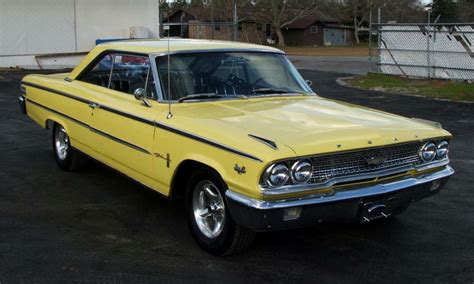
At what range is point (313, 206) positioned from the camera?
3.62 m

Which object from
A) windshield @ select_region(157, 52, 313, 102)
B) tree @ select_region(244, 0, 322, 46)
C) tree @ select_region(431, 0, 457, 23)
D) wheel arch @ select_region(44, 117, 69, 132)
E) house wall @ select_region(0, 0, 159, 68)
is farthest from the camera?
tree @ select_region(244, 0, 322, 46)

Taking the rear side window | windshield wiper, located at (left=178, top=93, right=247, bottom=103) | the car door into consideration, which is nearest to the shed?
the rear side window

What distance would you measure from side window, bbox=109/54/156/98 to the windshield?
0.15 m

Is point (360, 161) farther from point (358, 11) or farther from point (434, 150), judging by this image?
point (358, 11)

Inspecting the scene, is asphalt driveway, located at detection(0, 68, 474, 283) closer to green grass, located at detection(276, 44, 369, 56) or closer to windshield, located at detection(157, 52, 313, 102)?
windshield, located at detection(157, 52, 313, 102)

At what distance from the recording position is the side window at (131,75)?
4.88m

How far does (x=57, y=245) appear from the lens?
4312 mm

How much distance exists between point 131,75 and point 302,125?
198 cm

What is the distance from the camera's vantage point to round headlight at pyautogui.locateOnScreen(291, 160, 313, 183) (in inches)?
142

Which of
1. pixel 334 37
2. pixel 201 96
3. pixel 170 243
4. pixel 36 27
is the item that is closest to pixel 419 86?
pixel 201 96

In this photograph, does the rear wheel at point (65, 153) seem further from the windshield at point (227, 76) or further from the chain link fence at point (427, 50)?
the chain link fence at point (427, 50)

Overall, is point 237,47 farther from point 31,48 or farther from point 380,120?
point 31,48

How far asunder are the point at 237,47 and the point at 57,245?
2437 mm

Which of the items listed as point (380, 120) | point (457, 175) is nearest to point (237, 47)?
point (380, 120)
